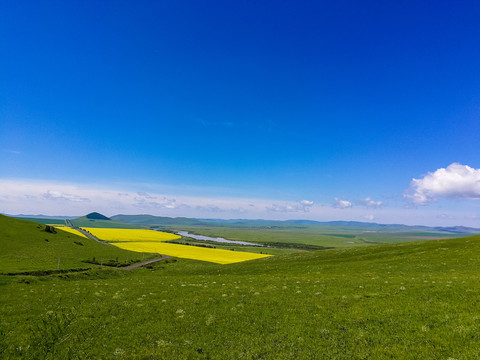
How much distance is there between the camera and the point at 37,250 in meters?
71.0

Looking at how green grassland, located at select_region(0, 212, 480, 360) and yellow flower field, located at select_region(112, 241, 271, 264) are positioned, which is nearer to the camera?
green grassland, located at select_region(0, 212, 480, 360)

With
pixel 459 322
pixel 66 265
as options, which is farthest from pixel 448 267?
pixel 66 265

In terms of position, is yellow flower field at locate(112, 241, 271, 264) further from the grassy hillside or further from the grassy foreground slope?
the grassy foreground slope

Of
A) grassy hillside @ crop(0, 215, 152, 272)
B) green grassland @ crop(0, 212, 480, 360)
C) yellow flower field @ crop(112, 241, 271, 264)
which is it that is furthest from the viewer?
yellow flower field @ crop(112, 241, 271, 264)

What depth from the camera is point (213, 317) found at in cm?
1838

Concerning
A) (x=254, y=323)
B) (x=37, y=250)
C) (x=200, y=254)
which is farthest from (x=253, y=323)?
(x=200, y=254)

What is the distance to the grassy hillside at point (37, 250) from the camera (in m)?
56.0

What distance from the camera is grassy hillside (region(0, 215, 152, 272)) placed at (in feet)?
184

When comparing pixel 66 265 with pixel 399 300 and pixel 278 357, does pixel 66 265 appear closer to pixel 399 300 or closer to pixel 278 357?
pixel 278 357

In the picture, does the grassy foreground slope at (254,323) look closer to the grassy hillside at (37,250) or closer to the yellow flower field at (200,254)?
the grassy hillside at (37,250)

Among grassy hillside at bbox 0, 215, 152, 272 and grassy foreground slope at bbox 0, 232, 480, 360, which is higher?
grassy foreground slope at bbox 0, 232, 480, 360

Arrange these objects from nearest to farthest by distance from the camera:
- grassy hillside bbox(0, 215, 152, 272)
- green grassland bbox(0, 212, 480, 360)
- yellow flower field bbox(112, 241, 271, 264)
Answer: green grassland bbox(0, 212, 480, 360)
grassy hillside bbox(0, 215, 152, 272)
yellow flower field bbox(112, 241, 271, 264)

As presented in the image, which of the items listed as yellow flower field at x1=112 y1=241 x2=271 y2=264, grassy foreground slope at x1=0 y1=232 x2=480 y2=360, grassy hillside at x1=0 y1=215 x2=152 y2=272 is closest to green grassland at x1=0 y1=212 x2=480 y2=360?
grassy foreground slope at x1=0 y1=232 x2=480 y2=360

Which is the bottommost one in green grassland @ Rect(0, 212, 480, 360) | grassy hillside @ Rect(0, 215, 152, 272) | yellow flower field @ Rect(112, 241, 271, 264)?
yellow flower field @ Rect(112, 241, 271, 264)
